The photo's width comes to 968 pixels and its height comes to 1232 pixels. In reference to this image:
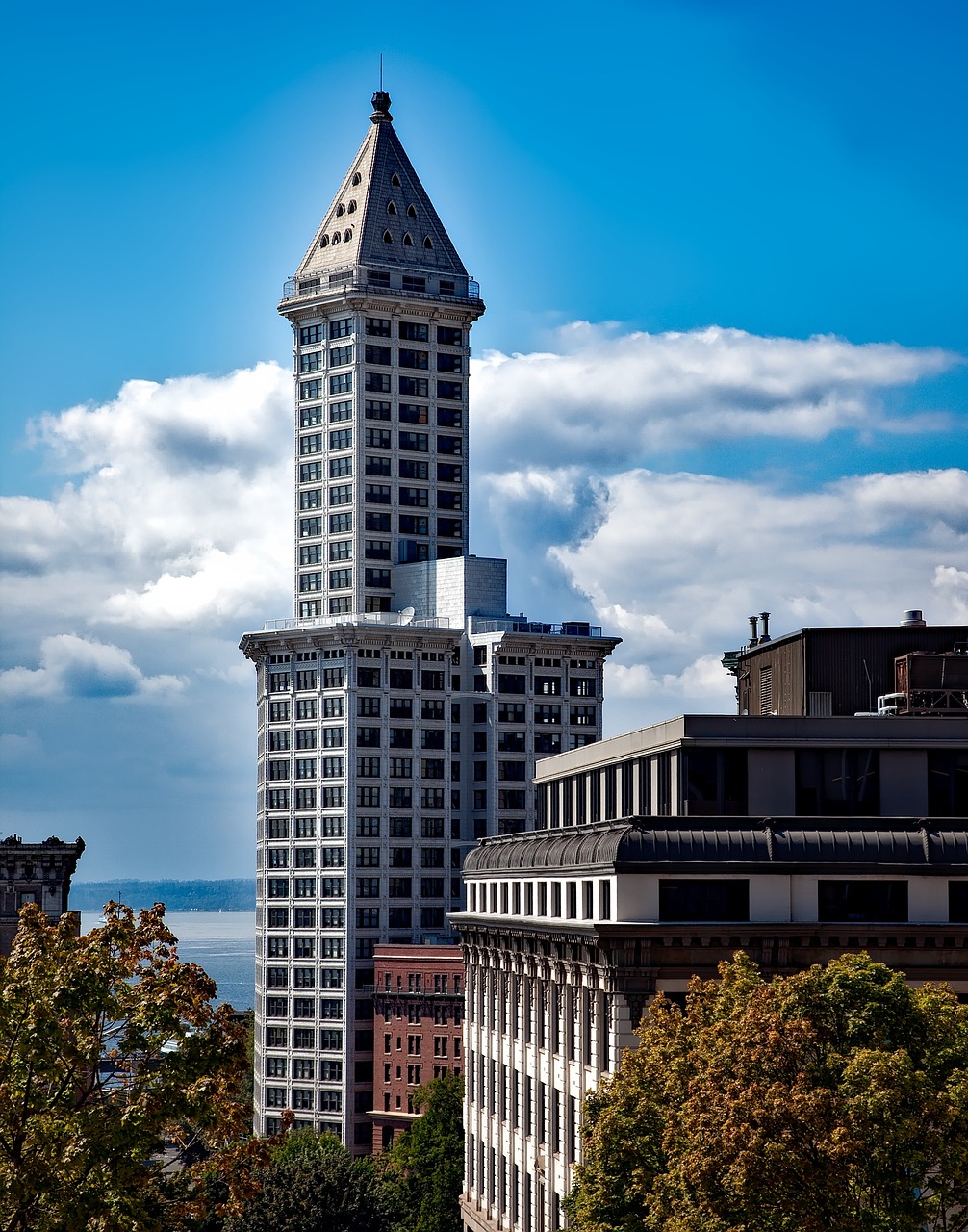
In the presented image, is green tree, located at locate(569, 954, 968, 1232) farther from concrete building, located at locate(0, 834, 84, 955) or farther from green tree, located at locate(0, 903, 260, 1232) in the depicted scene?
concrete building, located at locate(0, 834, 84, 955)

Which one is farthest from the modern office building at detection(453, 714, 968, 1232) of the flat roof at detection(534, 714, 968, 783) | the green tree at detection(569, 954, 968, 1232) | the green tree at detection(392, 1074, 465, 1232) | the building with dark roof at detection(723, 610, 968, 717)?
the green tree at detection(392, 1074, 465, 1232)

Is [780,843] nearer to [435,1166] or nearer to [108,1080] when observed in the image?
[108,1080]

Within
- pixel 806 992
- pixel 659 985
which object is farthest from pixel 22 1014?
pixel 659 985

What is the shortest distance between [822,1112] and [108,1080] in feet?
66.1

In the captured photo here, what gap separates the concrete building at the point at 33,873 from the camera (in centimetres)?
19575

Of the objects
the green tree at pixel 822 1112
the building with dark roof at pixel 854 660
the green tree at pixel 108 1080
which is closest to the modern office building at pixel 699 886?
the building with dark roof at pixel 854 660

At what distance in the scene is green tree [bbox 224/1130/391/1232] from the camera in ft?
407

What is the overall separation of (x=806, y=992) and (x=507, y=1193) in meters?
56.3

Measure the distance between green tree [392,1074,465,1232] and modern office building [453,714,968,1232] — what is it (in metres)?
33.2

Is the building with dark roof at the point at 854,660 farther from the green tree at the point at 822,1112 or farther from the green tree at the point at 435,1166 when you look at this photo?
the green tree at the point at 435,1166

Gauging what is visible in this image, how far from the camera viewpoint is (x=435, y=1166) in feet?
515

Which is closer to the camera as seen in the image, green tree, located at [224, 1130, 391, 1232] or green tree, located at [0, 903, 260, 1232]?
green tree, located at [0, 903, 260, 1232]

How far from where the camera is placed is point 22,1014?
5650cm

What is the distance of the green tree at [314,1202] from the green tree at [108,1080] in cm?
6534
